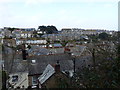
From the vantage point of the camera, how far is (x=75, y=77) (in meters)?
2.78

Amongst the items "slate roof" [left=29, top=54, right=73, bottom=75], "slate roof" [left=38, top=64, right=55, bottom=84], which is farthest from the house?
"slate roof" [left=29, top=54, right=73, bottom=75]

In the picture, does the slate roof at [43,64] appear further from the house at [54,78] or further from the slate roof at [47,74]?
the house at [54,78]

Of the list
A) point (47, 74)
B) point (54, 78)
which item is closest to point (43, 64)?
point (47, 74)

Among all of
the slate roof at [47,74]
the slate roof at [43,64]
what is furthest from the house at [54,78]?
the slate roof at [43,64]

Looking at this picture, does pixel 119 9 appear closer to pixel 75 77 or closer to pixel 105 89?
pixel 105 89

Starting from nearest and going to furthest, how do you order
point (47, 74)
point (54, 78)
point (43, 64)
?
point (54, 78), point (47, 74), point (43, 64)

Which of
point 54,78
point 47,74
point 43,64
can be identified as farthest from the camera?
point 43,64

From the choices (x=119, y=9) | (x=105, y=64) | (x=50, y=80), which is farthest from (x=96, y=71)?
(x=50, y=80)

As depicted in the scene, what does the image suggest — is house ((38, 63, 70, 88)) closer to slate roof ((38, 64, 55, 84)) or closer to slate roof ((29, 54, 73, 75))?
slate roof ((38, 64, 55, 84))

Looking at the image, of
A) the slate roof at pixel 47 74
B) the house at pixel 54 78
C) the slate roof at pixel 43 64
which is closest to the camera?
the house at pixel 54 78

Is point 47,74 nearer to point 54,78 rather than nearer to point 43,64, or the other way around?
point 54,78

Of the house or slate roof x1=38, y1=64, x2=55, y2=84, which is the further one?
slate roof x1=38, y1=64, x2=55, y2=84

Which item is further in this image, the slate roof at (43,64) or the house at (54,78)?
the slate roof at (43,64)

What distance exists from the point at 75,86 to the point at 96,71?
37 centimetres
